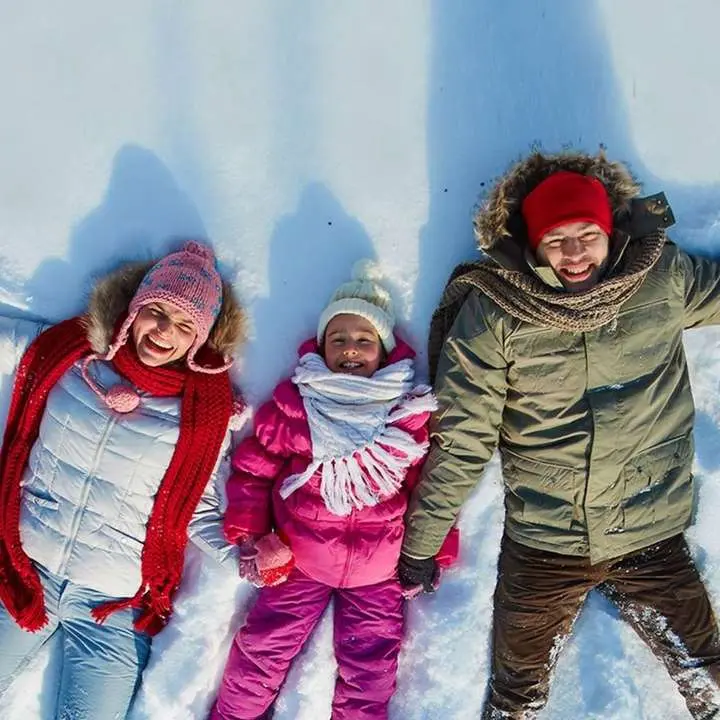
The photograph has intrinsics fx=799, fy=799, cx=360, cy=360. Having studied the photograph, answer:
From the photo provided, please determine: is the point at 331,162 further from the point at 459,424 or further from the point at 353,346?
the point at 459,424

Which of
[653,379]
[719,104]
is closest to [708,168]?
[719,104]

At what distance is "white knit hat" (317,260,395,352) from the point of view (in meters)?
1.91

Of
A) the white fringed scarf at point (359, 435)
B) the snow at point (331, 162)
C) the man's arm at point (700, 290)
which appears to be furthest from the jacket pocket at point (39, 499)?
the man's arm at point (700, 290)

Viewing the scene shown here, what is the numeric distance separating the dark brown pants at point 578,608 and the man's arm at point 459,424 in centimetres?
22

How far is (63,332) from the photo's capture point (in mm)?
2018

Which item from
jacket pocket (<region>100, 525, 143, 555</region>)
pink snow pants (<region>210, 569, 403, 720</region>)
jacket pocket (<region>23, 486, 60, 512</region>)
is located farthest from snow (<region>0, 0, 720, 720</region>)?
jacket pocket (<region>23, 486, 60, 512</region>)

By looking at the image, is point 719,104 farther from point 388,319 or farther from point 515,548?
point 515,548

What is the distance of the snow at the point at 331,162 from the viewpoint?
2.01 metres

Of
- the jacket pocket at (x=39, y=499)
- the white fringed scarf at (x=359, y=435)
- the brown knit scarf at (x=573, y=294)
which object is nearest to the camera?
the brown knit scarf at (x=573, y=294)

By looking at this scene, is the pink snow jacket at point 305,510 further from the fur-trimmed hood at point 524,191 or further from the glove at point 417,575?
the fur-trimmed hood at point 524,191

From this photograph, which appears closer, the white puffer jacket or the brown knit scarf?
the brown knit scarf

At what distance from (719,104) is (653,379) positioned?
75cm

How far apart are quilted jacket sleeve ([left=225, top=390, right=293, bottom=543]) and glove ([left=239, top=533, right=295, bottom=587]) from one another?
4 centimetres

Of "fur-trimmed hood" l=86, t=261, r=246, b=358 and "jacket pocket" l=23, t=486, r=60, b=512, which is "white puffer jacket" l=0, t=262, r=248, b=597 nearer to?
"jacket pocket" l=23, t=486, r=60, b=512
